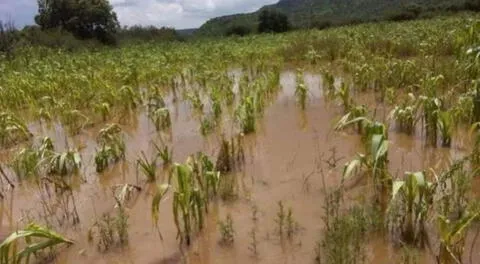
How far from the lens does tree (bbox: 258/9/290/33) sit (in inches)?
1529

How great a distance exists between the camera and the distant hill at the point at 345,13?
124 feet

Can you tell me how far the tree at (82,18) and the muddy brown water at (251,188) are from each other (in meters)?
28.0

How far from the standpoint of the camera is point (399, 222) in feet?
10.7

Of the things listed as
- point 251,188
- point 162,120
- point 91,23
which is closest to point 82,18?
point 91,23

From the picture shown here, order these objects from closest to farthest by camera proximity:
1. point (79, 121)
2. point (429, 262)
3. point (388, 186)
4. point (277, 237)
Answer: point (429, 262)
point (277, 237)
point (388, 186)
point (79, 121)

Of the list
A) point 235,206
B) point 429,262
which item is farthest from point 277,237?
point 429,262

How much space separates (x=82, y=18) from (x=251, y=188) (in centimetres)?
3214

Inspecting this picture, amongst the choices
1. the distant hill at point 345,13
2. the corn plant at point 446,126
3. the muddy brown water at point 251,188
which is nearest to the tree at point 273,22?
the distant hill at point 345,13

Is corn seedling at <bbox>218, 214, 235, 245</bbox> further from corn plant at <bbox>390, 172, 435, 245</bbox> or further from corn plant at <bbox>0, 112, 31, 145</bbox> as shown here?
corn plant at <bbox>0, 112, 31, 145</bbox>

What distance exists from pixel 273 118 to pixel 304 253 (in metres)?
3.88

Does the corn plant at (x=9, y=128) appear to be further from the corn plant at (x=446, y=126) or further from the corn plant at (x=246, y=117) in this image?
the corn plant at (x=446, y=126)

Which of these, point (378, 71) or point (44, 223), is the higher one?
point (378, 71)

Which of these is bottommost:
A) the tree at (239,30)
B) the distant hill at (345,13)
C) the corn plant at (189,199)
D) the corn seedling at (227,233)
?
the corn seedling at (227,233)

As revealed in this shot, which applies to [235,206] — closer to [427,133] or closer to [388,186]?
[388,186]
